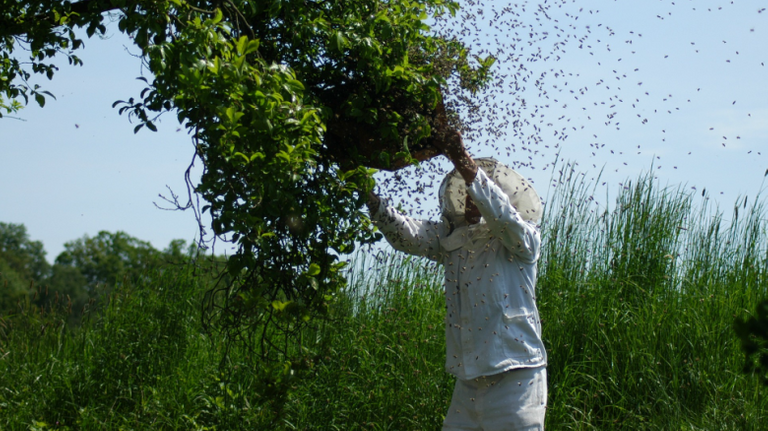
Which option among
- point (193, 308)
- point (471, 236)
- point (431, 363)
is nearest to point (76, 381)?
point (193, 308)

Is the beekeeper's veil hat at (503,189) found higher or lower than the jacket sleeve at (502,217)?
higher

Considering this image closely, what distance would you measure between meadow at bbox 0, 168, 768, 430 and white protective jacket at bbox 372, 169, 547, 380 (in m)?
1.09

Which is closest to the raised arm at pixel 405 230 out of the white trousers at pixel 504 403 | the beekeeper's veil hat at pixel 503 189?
the beekeeper's veil hat at pixel 503 189

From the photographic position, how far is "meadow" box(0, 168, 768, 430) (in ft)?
13.5

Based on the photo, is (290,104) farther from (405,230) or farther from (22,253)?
(22,253)

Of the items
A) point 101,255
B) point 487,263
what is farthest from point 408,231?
point 101,255

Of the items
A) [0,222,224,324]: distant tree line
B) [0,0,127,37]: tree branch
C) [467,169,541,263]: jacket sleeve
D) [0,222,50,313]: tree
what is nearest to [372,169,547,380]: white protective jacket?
[467,169,541,263]: jacket sleeve

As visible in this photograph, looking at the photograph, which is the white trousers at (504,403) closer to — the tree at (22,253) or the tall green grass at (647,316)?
the tall green grass at (647,316)

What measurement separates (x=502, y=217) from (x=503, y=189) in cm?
35

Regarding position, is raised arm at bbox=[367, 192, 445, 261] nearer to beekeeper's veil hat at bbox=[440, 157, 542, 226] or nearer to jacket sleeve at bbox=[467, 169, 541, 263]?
beekeeper's veil hat at bbox=[440, 157, 542, 226]

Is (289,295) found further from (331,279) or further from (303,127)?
(303,127)

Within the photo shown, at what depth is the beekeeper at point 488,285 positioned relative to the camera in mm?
2842

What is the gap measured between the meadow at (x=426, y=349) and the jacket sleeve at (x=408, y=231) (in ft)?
3.13

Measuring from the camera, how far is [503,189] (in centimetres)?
318
